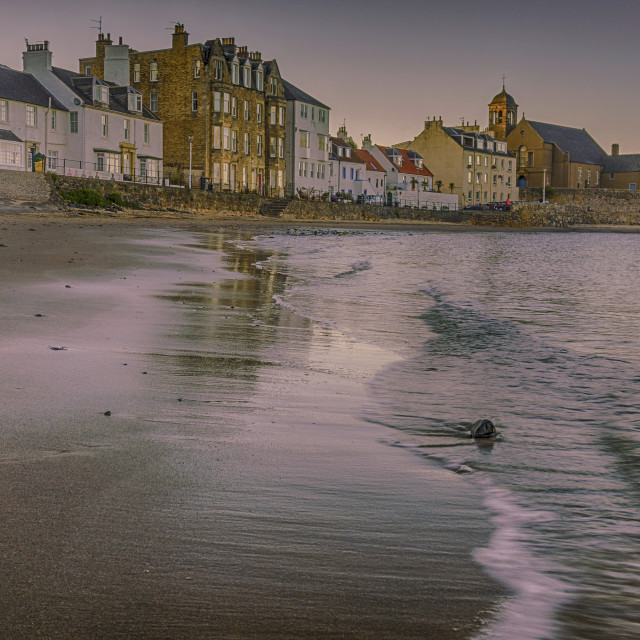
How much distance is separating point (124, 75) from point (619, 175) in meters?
89.5

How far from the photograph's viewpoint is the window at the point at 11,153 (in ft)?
142

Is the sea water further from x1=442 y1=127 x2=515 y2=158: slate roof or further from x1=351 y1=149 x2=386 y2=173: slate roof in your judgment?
x1=442 y1=127 x2=515 y2=158: slate roof

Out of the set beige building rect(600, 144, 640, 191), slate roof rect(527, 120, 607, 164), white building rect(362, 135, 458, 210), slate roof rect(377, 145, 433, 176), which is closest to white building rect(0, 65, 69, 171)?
white building rect(362, 135, 458, 210)

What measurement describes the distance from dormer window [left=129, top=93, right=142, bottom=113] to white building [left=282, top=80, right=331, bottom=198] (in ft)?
53.3

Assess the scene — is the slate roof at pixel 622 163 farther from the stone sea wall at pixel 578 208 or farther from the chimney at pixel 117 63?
the chimney at pixel 117 63

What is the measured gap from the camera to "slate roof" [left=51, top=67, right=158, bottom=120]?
4903 cm

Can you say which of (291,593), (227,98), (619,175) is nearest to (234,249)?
(291,593)

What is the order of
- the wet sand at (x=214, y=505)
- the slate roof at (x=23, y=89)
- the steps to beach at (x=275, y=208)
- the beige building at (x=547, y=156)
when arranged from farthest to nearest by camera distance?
the beige building at (x=547, y=156), the steps to beach at (x=275, y=208), the slate roof at (x=23, y=89), the wet sand at (x=214, y=505)

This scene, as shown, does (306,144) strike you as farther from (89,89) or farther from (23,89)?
(23,89)

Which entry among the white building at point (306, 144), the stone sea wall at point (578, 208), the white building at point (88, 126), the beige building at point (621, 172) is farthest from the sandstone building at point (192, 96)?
the beige building at point (621, 172)

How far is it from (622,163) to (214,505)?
131 meters

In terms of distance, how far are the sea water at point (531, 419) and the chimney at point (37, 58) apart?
41016 millimetres

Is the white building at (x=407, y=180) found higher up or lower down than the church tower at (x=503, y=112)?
lower down

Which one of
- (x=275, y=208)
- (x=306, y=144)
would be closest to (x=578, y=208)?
(x=306, y=144)
